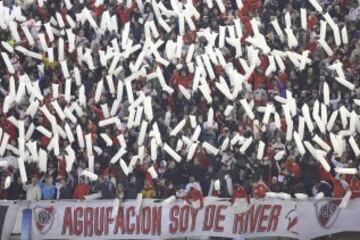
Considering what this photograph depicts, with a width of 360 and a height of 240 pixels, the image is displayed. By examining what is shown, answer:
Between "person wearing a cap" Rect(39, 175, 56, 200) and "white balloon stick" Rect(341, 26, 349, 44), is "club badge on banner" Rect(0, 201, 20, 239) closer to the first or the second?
"person wearing a cap" Rect(39, 175, 56, 200)

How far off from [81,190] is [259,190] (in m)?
3.18

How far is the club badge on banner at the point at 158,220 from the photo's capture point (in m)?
15.2

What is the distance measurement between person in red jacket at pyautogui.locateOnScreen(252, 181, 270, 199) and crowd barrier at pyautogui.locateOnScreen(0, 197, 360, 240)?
0.14 meters

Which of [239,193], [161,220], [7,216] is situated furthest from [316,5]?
[7,216]

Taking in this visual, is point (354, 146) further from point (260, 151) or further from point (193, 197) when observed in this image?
point (193, 197)

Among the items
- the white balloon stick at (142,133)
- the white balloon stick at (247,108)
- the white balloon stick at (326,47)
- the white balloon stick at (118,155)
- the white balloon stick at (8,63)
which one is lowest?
the white balloon stick at (118,155)

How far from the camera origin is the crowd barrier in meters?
15.1

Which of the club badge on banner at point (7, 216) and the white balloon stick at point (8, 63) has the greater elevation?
the white balloon stick at point (8, 63)

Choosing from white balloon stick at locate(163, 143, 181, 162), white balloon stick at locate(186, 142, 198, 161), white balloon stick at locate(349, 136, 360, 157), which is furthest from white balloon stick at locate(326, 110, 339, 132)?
white balloon stick at locate(163, 143, 181, 162)

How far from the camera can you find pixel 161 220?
1537cm

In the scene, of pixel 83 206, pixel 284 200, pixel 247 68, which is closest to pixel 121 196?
pixel 83 206

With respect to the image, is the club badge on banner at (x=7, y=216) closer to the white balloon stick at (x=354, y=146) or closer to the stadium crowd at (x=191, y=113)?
the stadium crowd at (x=191, y=113)

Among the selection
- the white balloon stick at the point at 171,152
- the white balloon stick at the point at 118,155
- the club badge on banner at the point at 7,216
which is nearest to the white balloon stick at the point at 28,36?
the white balloon stick at the point at 118,155

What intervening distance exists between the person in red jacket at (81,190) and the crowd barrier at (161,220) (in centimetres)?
25
